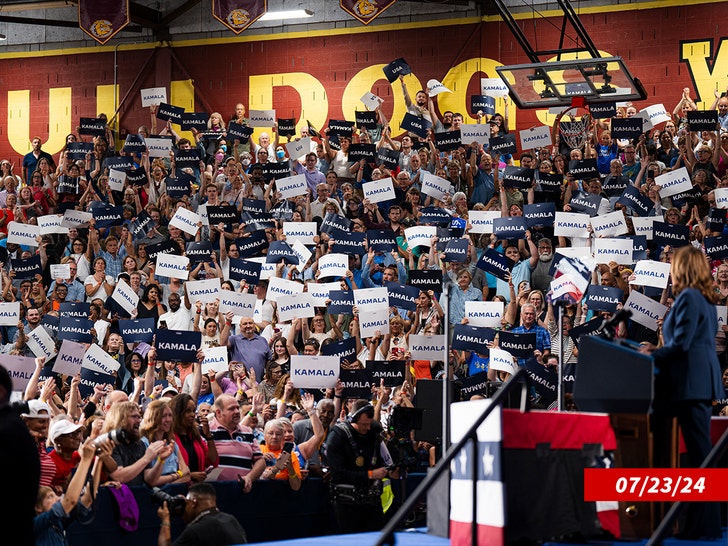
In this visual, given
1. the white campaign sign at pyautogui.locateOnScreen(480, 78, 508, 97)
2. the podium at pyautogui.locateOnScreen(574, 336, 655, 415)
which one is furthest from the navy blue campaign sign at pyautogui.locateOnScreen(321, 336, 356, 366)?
the white campaign sign at pyautogui.locateOnScreen(480, 78, 508, 97)

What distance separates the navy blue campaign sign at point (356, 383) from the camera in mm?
11156

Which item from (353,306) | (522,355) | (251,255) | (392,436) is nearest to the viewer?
(392,436)

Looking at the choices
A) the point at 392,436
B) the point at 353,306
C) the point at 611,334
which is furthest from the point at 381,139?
the point at 611,334

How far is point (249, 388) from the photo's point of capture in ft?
39.8

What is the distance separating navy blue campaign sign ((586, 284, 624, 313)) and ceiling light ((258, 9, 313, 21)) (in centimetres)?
1149

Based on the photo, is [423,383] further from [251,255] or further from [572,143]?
[572,143]

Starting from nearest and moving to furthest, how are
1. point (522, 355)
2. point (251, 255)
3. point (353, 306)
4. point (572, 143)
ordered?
point (522, 355), point (353, 306), point (251, 255), point (572, 143)

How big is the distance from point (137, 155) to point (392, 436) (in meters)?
10.4

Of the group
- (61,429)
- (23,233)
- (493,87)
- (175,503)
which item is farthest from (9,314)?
(493,87)

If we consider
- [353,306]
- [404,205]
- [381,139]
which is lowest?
[353,306]

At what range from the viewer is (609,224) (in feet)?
46.1

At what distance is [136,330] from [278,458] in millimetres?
4185

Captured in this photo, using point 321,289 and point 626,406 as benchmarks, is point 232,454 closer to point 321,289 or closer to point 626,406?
point 626,406

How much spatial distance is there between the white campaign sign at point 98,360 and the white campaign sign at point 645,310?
17.6 ft
